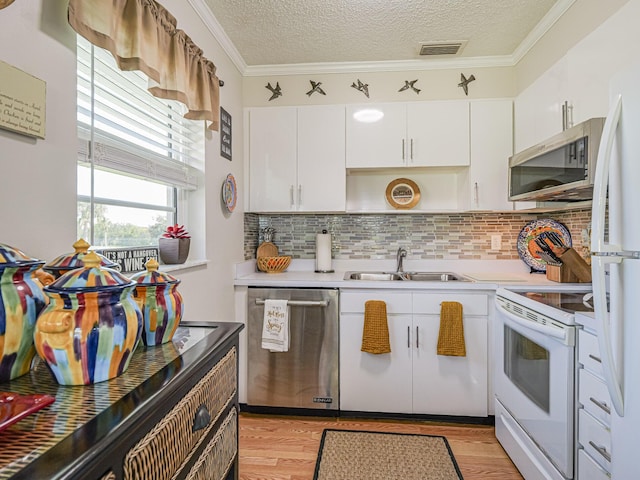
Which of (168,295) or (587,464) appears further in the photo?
(587,464)

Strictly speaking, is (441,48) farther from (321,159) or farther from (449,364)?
(449,364)

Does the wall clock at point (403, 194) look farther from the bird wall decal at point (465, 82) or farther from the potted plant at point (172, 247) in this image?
the potted plant at point (172, 247)

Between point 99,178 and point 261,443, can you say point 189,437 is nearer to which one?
point 99,178

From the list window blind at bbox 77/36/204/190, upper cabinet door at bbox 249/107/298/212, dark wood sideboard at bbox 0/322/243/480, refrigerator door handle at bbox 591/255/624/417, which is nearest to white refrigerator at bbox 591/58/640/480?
refrigerator door handle at bbox 591/255/624/417

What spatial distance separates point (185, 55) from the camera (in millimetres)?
1794

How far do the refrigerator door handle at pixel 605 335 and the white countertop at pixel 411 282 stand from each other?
113cm

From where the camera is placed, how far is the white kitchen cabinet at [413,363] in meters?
2.44

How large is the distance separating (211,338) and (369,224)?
7.25 feet

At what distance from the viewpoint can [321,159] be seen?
112 inches

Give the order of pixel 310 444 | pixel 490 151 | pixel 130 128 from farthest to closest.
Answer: pixel 490 151
pixel 310 444
pixel 130 128

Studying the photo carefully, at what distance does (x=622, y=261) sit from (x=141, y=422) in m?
1.27

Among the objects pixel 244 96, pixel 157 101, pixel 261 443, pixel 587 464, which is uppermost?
pixel 244 96

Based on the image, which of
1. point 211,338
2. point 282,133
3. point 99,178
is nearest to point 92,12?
point 99,178

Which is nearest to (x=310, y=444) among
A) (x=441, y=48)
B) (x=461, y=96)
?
(x=461, y=96)
